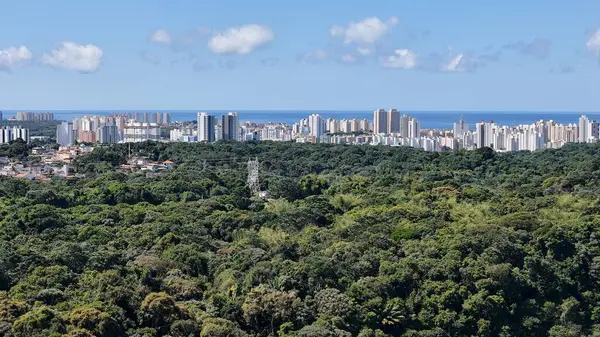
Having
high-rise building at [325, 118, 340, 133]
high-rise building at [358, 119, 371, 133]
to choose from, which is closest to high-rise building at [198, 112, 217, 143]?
high-rise building at [325, 118, 340, 133]

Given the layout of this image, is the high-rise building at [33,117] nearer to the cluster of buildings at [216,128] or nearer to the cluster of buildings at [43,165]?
the cluster of buildings at [216,128]

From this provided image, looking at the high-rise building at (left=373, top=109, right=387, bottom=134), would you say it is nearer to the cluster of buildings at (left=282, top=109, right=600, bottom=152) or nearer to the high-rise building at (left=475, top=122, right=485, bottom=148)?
the cluster of buildings at (left=282, top=109, right=600, bottom=152)

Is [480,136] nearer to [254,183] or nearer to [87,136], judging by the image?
[87,136]

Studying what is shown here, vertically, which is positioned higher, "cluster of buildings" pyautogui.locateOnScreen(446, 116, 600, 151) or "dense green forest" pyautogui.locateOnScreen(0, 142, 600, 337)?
"cluster of buildings" pyautogui.locateOnScreen(446, 116, 600, 151)

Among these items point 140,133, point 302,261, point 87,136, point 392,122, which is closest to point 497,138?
point 392,122

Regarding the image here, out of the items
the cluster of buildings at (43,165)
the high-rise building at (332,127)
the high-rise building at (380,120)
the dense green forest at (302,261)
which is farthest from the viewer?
the high-rise building at (332,127)

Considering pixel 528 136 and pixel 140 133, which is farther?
Answer: pixel 140 133

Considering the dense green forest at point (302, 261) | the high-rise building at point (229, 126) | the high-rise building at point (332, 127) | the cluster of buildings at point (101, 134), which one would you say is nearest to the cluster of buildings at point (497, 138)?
the high-rise building at point (229, 126)

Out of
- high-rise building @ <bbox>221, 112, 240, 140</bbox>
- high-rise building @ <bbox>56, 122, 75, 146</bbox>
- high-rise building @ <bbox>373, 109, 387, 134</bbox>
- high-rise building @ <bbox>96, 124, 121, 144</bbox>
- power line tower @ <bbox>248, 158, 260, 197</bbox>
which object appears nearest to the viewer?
power line tower @ <bbox>248, 158, 260, 197</bbox>

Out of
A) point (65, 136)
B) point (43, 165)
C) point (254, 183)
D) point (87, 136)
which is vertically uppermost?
point (65, 136)
